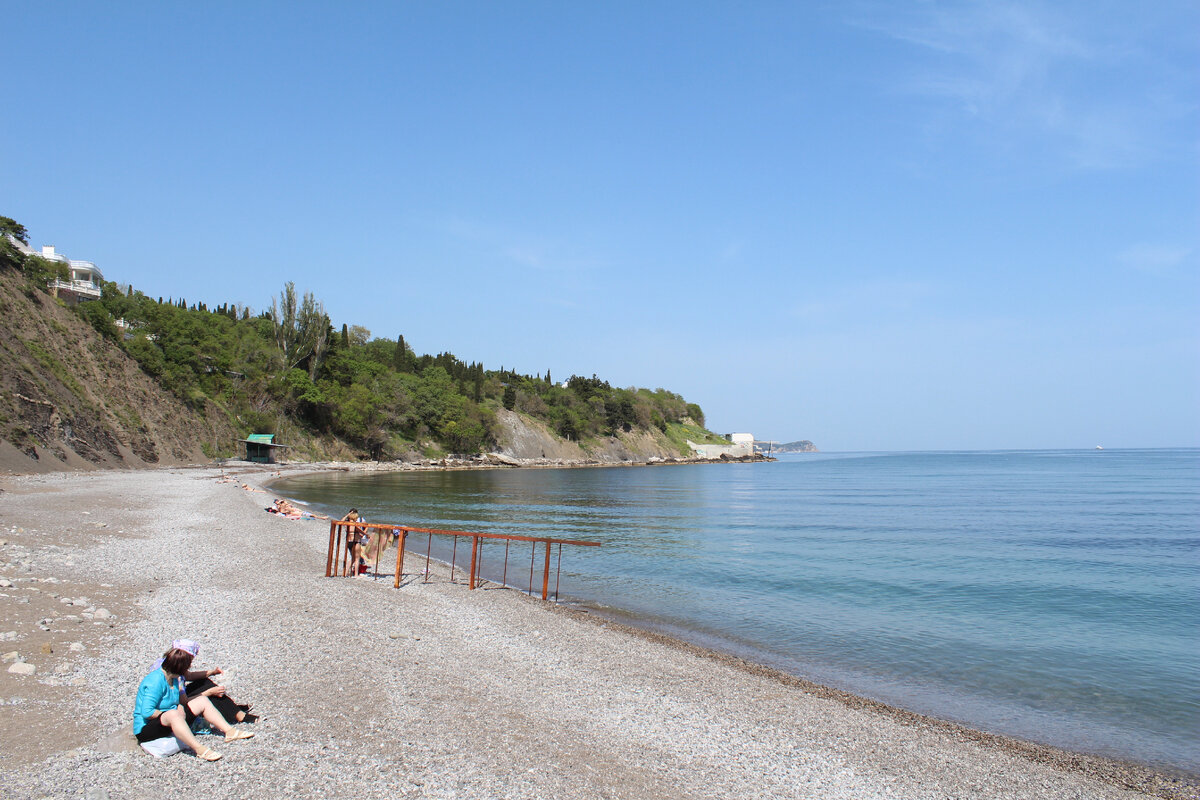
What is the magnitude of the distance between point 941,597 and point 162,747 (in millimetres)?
18731

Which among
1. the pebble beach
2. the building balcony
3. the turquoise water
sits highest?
the building balcony

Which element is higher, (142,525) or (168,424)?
(168,424)

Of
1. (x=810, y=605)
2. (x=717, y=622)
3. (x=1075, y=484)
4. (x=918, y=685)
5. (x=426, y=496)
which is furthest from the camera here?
(x=1075, y=484)

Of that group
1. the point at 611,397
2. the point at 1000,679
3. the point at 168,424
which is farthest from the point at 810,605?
the point at 611,397

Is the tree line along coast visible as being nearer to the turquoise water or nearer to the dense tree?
the dense tree

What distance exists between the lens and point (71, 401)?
49.8m

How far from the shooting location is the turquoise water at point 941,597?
11.5 meters

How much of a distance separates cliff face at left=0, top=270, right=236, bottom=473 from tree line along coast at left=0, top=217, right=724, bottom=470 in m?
1.51

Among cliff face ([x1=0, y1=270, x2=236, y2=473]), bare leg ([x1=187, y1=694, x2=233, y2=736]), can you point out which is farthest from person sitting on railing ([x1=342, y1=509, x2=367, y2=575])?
cliff face ([x1=0, y1=270, x2=236, y2=473])

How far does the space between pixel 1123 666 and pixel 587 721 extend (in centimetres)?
1106

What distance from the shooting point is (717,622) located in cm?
1653

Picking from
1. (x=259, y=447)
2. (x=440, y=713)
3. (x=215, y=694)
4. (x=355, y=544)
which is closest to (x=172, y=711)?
(x=215, y=694)

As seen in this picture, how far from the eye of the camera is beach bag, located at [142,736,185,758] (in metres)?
7.09

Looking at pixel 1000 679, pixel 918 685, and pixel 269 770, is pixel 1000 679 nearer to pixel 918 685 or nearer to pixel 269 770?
pixel 918 685
